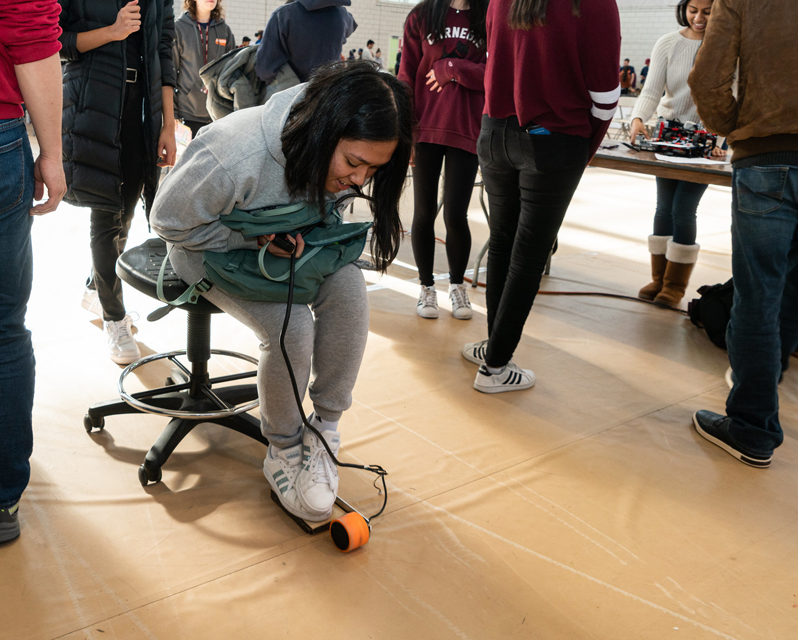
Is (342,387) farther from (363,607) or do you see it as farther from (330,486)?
(363,607)

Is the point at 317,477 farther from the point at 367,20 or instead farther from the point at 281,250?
the point at 367,20

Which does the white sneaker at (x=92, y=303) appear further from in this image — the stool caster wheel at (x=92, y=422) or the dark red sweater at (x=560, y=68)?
the dark red sweater at (x=560, y=68)

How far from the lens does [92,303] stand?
7.94 feet

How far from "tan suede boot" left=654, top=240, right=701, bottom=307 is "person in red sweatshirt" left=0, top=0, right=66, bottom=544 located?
2.58 metres

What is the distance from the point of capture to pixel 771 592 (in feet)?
4.44

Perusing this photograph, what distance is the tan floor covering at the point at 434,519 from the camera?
1206 mm

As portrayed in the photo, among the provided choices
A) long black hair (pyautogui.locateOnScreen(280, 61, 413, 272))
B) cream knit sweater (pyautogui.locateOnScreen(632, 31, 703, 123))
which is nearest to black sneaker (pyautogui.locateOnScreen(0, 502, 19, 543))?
long black hair (pyautogui.locateOnScreen(280, 61, 413, 272))

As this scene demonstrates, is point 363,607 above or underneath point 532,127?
underneath

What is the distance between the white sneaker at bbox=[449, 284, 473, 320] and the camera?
2744 mm

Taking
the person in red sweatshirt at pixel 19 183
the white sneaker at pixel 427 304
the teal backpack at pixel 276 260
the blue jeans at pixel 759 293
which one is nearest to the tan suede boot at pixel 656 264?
the white sneaker at pixel 427 304

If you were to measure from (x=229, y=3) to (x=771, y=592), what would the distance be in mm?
11793

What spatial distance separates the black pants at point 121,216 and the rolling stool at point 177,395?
449 millimetres

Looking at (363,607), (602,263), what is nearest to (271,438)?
(363,607)

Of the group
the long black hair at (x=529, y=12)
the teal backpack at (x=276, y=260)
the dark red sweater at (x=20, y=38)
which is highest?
the long black hair at (x=529, y=12)
